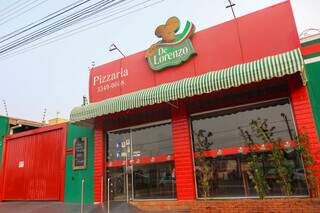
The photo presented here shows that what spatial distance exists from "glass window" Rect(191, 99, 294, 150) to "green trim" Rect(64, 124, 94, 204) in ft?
17.2

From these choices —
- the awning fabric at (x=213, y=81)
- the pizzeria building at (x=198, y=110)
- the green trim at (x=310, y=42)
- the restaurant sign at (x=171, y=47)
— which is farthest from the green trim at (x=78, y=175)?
the green trim at (x=310, y=42)

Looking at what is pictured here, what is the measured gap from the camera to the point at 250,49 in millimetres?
9602

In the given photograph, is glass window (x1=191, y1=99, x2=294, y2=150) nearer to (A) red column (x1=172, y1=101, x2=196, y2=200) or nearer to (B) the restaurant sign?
(A) red column (x1=172, y1=101, x2=196, y2=200)

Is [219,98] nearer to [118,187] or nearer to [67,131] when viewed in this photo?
[118,187]

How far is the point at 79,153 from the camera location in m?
12.9

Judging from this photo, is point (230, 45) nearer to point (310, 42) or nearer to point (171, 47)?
point (171, 47)

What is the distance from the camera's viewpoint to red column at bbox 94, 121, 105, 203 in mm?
11586

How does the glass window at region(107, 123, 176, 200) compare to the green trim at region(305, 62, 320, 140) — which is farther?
the glass window at region(107, 123, 176, 200)

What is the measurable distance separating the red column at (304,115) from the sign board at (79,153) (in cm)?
914

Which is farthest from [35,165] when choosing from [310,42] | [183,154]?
[310,42]

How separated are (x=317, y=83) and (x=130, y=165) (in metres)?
7.63

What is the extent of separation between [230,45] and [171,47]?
96.5 inches

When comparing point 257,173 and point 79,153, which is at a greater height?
point 79,153

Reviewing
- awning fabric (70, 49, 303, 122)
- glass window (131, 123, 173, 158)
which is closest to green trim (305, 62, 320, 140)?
awning fabric (70, 49, 303, 122)
